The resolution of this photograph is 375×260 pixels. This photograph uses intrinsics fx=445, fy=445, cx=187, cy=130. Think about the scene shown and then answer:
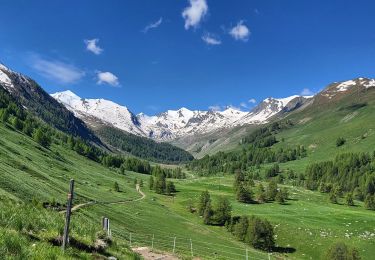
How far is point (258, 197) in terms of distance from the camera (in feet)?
624

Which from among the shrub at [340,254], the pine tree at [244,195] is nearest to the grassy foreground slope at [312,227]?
the pine tree at [244,195]

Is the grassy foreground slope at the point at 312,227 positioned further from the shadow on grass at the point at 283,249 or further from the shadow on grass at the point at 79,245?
the shadow on grass at the point at 79,245

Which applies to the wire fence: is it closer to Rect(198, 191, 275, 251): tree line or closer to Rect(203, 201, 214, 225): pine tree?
Rect(198, 191, 275, 251): tree line

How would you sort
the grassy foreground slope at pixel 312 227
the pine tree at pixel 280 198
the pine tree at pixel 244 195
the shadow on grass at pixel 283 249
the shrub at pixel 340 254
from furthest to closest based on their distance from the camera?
the pine tree at pixel 244 195
the pine tree at pixel 280 198
the grassy foreground slope at pixel 312 227
the shadow on grass at pixel 283 249
the shrub at pixel 340 254

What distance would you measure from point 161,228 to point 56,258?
3254 inches

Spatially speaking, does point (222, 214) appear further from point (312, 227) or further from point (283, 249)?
point (283, 249)

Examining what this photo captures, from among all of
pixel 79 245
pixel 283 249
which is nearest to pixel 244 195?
pixel 283 249

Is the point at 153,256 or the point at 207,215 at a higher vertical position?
the point at 153,256

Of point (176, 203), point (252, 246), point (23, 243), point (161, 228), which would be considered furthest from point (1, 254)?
point (176, 203)

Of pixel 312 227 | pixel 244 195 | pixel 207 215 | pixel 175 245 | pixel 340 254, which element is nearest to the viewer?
pixel 175 245

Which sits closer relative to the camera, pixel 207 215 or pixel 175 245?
pixel 175 245

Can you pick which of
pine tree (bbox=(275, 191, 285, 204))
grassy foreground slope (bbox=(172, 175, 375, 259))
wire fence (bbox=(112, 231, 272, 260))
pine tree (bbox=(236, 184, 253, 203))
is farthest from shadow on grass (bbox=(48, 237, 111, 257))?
pine tree (bbox=(275, 191, 285, 204))

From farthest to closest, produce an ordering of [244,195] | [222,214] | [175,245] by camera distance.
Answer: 1. [244,195]
2. [222,214]
3. [175,245]

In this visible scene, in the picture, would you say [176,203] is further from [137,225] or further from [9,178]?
[9,178]
